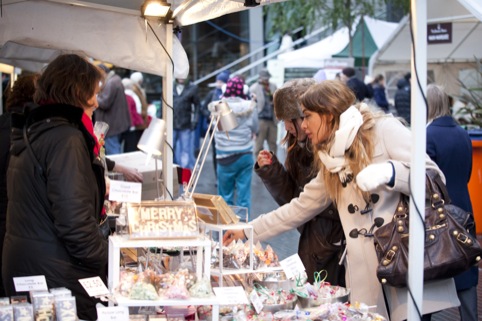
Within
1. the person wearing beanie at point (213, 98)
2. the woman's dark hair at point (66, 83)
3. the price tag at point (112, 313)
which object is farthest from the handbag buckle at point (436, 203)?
the person wearing beanie at point (213, 98)

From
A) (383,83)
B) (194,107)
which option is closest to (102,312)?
(194,107)

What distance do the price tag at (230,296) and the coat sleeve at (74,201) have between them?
0.69 meters

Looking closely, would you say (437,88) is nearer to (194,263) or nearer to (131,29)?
(131,29)

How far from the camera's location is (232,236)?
13.5 feet

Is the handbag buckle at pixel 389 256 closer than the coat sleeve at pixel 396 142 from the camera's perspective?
Yes

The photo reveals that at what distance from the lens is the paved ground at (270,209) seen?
6.76 metres

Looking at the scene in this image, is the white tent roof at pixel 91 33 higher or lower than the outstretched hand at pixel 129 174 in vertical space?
higher

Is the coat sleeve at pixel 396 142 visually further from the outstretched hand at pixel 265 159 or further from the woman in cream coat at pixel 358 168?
the outstretched hand at pixel 265 159

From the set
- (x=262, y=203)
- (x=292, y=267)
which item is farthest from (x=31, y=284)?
(x=262, y=203)

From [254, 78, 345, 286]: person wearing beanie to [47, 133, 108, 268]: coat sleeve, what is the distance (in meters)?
1.46

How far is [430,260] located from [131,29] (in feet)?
9.45

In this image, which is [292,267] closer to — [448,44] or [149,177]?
[149,177]

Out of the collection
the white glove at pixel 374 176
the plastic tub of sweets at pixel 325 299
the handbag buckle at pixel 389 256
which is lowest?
the plastic tub of sweets at pixel 325 299

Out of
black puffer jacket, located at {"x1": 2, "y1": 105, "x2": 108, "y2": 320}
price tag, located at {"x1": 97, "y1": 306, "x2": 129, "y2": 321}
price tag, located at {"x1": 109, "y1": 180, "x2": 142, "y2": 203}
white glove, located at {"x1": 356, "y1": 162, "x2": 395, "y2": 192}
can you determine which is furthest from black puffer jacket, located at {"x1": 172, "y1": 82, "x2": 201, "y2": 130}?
price tag, located at {"x1": 97, "y1": 306, "x2": 129, "y2": 321}
